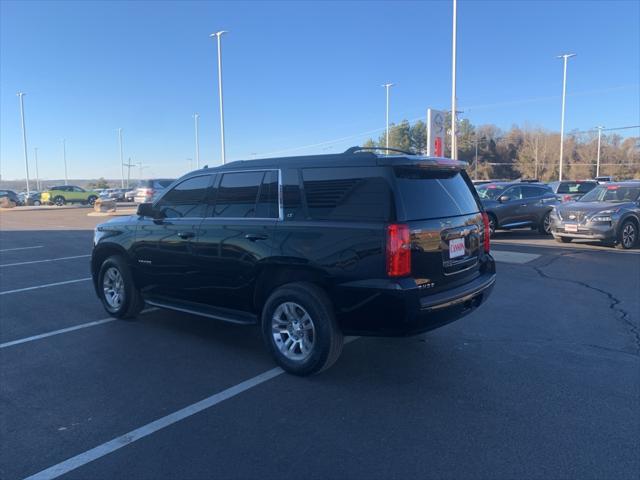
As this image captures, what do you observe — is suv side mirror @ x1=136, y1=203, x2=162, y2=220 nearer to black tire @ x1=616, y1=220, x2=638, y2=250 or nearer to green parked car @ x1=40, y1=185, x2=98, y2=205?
black tire @ x1=616, y1=220, x2=638, y2=250

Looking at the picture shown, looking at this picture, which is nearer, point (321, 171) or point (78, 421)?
point (78, 421)

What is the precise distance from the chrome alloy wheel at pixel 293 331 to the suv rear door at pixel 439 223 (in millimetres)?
1077

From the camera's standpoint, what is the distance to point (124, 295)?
6211 millimetres

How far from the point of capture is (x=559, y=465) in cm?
311

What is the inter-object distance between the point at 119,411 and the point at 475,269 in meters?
3.37

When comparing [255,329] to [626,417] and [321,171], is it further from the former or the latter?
[626,417]

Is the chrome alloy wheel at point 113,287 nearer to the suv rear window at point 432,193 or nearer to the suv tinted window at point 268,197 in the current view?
the suv tinted window at point 268,197

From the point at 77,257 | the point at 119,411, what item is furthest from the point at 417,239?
the point at 77,257

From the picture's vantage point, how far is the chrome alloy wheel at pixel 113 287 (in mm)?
6313

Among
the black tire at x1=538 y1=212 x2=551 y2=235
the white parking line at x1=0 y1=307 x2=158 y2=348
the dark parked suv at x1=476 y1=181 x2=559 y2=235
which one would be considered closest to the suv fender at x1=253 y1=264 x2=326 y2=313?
the white parking line at x1=0 y1=307 x2=158 y2=348

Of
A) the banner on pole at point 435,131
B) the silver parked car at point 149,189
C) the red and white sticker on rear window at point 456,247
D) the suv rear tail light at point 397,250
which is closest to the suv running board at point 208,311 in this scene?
the suv rear tail light at point 397,250

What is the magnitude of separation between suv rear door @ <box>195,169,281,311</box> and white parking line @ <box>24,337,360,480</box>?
0.78 m

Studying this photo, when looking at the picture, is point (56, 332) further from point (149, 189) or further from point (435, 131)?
point (149, 189)

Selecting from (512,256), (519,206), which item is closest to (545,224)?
(519,206)
